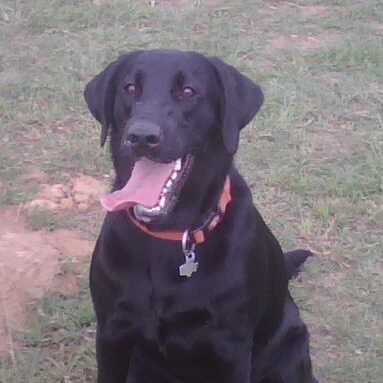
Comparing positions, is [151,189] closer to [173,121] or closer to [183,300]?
[173,121]

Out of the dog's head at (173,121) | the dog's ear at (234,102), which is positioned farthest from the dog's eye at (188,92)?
the dog's ear at (234,102)

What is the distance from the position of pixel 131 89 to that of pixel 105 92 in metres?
0.11

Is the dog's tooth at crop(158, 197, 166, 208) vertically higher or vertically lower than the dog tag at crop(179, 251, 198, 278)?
higher

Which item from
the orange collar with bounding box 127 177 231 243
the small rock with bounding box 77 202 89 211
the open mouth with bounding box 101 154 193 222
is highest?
the open mouth with bounding box 101 154 193 222

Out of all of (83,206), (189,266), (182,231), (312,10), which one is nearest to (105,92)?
(182,231)

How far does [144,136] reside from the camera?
8.49ft

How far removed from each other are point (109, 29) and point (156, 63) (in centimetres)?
356

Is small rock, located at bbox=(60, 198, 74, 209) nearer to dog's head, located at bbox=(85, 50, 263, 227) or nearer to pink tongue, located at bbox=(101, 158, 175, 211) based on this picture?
dog's head, located at bbox=(85, 50, 263, 227)

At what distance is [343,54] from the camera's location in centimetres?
598

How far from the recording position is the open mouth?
8.81ft

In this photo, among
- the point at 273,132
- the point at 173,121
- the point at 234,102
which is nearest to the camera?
the point at 173,121

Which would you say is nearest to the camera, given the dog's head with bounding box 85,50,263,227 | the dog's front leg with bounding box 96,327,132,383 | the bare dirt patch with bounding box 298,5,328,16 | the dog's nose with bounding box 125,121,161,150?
the dog's nose with bounding box 125,121,161,150

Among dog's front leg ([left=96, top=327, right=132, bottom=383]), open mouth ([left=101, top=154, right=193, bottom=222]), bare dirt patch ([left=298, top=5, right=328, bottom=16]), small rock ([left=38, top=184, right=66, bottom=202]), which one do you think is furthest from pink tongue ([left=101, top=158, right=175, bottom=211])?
bare dirt patch ([left=298, top=5, right=328, bottom=16])

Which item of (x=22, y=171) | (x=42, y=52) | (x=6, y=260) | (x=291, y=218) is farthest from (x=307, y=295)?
(x=42, y=52)
